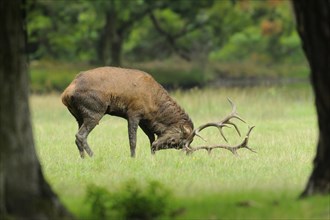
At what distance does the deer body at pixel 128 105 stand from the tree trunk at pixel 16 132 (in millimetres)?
6220

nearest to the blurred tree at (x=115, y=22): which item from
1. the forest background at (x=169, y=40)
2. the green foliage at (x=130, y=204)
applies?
the forest background at (x=169, y=40)

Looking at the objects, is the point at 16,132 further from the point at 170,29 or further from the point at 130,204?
the point at 170,29

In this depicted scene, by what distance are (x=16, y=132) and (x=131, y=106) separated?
652 centimetres

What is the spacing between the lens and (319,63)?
904cm

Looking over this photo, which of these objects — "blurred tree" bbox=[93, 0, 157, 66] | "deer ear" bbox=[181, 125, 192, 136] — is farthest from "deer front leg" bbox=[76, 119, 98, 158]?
"blurred tree" bbox=[93, 0, 157, 66]

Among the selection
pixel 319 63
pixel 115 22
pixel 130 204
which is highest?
pixel 319 63

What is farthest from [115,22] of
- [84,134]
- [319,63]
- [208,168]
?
[319,63]

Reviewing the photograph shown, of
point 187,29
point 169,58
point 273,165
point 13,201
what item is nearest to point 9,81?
point 13,201

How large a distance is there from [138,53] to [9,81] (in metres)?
46.7

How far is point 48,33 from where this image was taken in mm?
44688

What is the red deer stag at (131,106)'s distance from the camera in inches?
575

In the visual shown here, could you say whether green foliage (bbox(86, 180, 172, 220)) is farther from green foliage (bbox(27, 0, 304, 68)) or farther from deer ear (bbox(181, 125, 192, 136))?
green foliage (bbox(27, 0, 304, 68))

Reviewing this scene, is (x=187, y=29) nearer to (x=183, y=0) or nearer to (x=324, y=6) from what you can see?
(x=183, y=0)

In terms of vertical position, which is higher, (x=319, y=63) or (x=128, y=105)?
(x=319, y=63)
